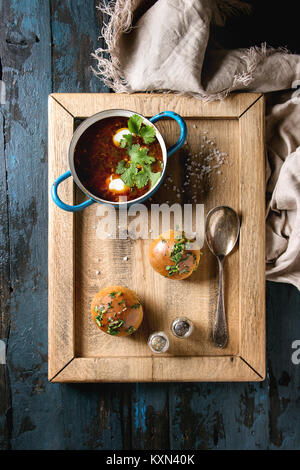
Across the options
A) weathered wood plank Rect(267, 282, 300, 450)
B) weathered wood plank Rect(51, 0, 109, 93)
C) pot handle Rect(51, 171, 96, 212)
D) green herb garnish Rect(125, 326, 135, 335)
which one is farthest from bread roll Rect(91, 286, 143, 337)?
weathered wood plank Rect(51, 0, 109, 93)

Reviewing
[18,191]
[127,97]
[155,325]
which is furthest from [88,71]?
[155,325]

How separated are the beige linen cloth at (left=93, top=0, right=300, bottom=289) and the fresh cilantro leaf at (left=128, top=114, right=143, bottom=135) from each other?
0.45 feet

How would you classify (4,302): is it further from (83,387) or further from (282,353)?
(282,353)

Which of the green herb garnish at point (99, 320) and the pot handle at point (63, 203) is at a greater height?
the pot handle at point (63, 203)

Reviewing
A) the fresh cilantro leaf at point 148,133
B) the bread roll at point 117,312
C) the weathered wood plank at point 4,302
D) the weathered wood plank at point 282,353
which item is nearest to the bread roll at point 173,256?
the bread roll at point 117,312

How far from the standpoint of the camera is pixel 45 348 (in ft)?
3.50

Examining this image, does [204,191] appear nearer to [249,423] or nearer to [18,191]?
[18,191]

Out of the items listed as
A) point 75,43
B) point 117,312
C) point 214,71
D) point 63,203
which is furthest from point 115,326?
point 75,43

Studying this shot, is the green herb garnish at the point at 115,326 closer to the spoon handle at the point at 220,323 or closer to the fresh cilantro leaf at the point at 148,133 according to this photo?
the spoon handle at the point at 220,323

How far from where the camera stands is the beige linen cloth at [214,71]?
2.82 feet

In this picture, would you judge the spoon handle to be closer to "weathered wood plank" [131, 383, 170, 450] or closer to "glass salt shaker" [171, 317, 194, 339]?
"glass salt shaker" [171, 317, 194, 339]

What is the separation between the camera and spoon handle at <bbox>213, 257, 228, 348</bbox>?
0.91 meters

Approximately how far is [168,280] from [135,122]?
0.40 meters

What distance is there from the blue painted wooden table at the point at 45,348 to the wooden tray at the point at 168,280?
17cm
